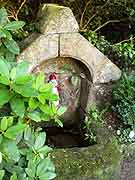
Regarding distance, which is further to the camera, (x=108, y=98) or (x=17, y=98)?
(x=108, y=98)

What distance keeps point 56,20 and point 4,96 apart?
1596 mm

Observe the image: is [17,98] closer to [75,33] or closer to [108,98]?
[75,33]

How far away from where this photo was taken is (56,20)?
10.0 feet

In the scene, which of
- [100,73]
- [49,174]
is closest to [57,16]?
[100,73]

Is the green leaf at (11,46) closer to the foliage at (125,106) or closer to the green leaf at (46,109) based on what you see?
the green leaf at (46,109)

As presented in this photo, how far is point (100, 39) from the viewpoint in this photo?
3816mm

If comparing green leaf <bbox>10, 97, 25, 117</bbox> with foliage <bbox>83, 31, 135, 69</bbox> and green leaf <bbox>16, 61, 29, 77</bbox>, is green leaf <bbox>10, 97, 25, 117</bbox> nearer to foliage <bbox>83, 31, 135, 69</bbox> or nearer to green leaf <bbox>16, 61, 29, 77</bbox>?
green leaf <bbox>16, 61, 29, 77</bbox>

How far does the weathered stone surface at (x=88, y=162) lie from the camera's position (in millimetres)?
2842

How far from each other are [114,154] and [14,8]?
5.94ft

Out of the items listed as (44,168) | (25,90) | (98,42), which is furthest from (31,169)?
(98,42)

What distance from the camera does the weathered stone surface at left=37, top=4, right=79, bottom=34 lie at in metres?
3.06

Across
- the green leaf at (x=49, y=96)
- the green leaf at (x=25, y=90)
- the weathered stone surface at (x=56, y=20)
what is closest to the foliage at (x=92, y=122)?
the weathered stone surface at (x=56, y=20)

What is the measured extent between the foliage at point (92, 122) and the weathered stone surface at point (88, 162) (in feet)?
0.74

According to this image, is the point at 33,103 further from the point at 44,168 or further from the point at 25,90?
the point at 44,168
